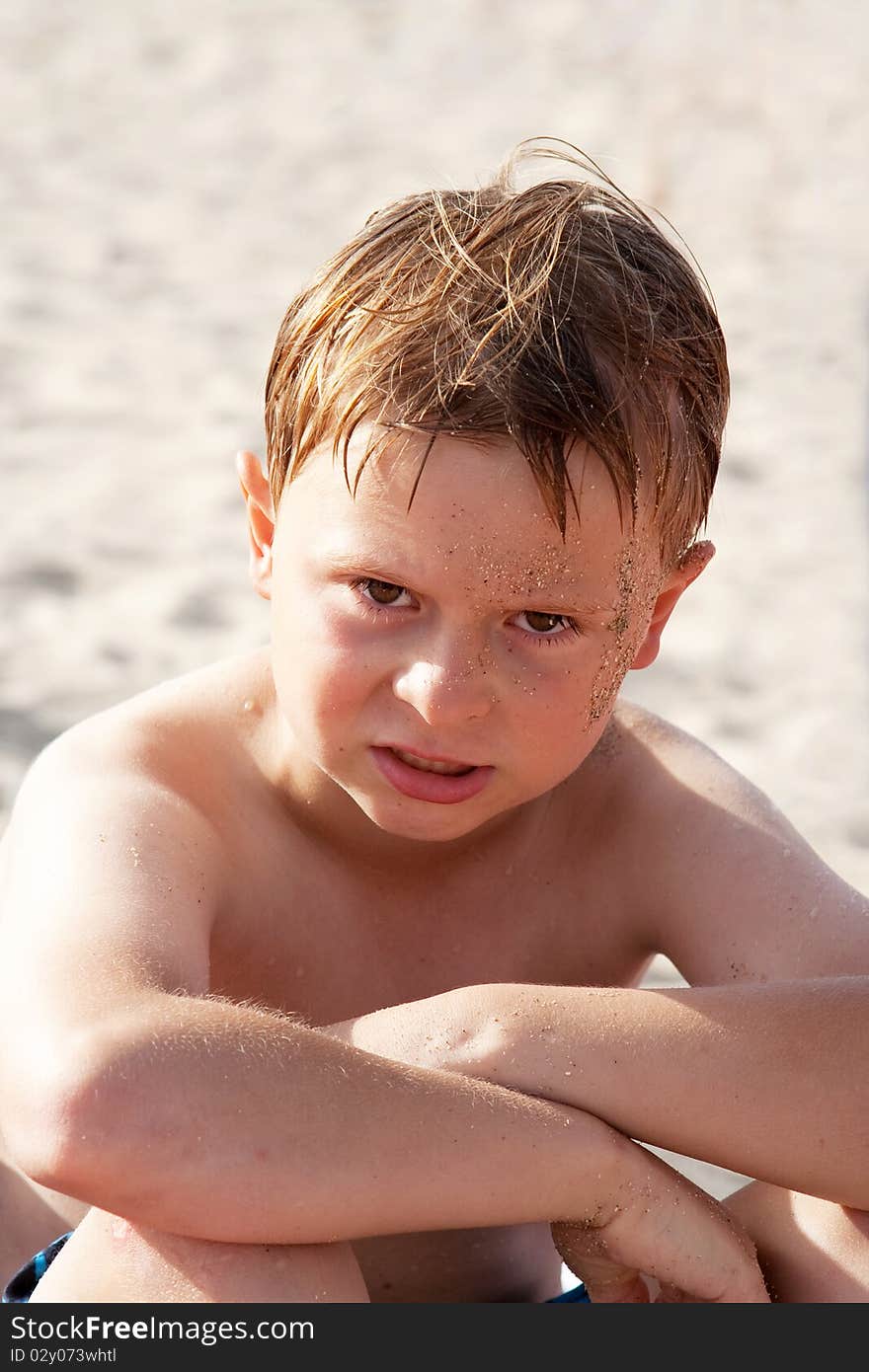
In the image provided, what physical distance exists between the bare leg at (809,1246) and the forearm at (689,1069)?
4 centimetres

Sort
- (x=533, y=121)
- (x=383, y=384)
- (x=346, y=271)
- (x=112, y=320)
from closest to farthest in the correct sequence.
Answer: (x=383, y=384) < (x=346, y=271) < (x=112, y=320) < (x=533, y=121)

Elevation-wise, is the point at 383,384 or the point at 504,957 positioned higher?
the point at 383,384

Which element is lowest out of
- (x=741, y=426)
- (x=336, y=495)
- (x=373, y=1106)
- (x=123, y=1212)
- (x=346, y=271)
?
(x=123, y=1212)

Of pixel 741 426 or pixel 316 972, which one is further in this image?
pixel 741 426

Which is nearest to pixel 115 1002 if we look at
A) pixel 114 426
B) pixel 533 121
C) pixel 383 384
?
pixel 383 384

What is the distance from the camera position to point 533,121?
660cm

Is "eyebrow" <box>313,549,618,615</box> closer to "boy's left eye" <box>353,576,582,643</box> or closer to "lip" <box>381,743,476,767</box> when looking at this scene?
"boy's left eye" <box>353,576,582,643</box>

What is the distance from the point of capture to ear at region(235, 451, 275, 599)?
1948 mm

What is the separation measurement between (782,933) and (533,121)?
517cm

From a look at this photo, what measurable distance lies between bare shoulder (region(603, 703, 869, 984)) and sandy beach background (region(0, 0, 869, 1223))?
2.47ft

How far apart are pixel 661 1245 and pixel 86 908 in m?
0.57

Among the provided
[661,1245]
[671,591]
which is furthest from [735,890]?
[661,1245]

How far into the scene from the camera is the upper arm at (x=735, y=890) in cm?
190

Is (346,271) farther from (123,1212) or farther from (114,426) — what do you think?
(114,426)
